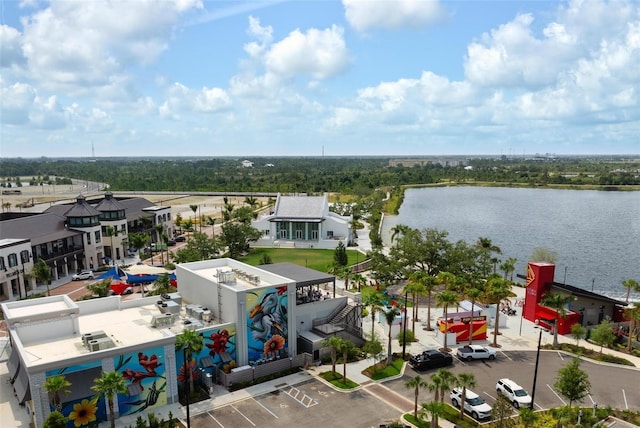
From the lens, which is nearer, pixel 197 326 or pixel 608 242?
pixel 197 326

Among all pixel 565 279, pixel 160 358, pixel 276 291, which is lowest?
pixel 565 279

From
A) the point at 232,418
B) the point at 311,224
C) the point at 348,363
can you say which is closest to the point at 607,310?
the point at 348,363

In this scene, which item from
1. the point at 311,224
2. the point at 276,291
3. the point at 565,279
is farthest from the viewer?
the point at 311,224

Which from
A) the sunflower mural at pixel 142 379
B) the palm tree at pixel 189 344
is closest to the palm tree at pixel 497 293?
the palm tree at pixel 189 344

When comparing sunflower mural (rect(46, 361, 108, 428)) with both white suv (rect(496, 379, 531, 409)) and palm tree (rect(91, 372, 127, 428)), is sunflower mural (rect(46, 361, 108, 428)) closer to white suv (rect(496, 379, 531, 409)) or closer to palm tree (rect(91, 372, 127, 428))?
palm tree (rect(91, 372, 127, 428))

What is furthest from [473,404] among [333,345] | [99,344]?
[99,344]

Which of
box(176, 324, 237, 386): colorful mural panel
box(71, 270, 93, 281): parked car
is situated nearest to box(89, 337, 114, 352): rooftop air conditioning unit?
box(176, 324, 237, 386): colorful mural panel

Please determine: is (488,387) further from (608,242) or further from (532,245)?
(608,242)

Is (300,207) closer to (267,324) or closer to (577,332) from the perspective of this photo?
(267,324)
